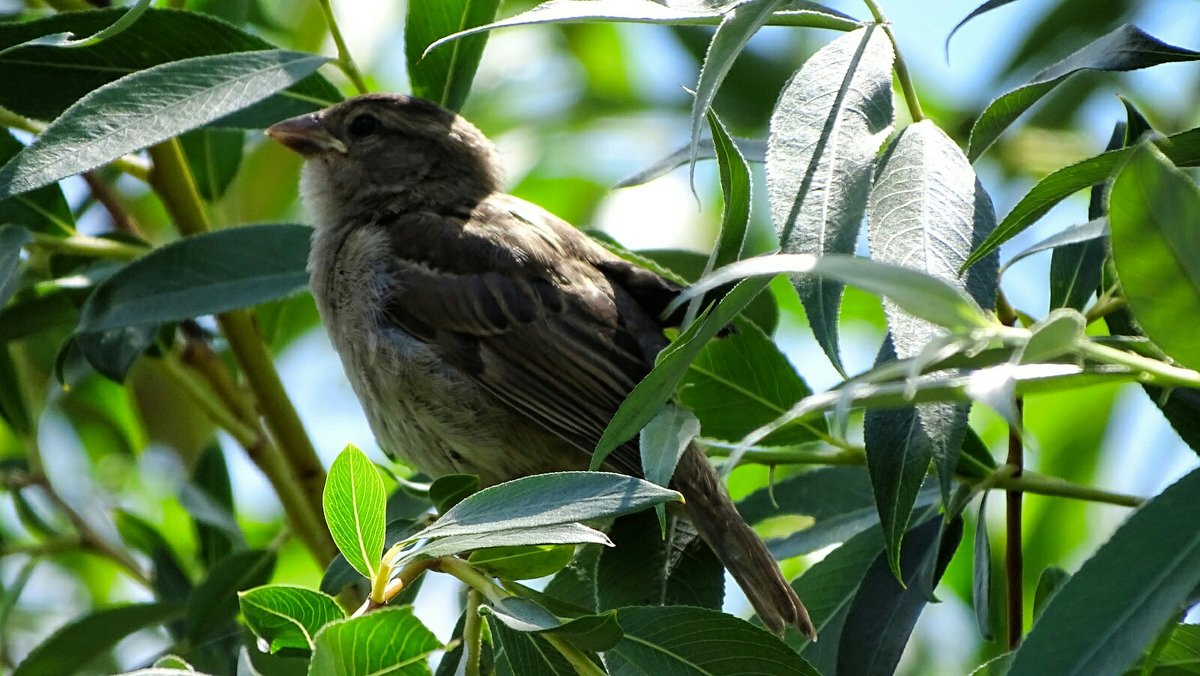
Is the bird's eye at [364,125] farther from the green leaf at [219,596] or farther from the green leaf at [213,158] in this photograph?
the green leaf at [219,596]

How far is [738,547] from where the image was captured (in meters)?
2.68

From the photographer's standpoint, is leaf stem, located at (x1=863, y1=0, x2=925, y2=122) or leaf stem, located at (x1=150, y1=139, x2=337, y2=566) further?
leaf stem, located at (x1=150, y1=139, x2=337, y2=566)

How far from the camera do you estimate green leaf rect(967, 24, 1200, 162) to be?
6.62 feet

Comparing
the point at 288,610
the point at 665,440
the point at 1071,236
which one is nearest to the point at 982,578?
the point at 665,440

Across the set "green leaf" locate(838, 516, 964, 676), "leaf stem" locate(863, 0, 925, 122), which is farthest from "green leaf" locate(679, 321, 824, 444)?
"leaf stem" locate(863, 0, 925, 122)

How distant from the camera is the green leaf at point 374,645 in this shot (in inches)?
60.7

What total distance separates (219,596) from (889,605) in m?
1.57

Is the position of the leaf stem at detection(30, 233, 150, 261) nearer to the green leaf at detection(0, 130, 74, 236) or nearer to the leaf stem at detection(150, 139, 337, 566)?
the green leaf at detection(0, 130, 74, 236)

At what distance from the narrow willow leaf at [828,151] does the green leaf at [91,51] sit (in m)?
1.37

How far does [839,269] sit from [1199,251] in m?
0.38

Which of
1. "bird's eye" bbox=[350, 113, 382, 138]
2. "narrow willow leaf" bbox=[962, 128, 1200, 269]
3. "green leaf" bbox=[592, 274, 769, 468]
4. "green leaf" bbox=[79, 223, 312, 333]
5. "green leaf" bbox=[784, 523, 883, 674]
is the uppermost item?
"narrow willow leaf" bbox=[962, 128, 1200, 269]

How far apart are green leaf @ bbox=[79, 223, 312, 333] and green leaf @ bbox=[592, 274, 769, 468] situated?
144 cm

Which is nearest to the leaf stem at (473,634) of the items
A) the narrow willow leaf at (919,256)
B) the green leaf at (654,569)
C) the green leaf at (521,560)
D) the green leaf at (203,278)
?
the green leaf at (521,560)

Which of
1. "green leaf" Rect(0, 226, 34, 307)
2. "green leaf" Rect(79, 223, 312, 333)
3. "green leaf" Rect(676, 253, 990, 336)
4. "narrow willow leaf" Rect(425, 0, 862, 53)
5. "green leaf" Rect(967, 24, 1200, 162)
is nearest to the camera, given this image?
"green leaf" Rect(676, 253, 990, 336)
